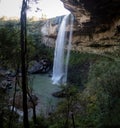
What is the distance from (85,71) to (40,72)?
410 inches

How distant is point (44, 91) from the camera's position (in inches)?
1467

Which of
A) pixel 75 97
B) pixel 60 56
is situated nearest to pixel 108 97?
pixel 75 97

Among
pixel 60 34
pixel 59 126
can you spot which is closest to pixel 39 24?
pixel 60 34

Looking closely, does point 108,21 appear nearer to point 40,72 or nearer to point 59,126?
point 40,72

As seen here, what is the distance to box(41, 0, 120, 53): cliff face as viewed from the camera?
35438mm

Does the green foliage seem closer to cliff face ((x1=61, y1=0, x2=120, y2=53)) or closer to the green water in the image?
the green water

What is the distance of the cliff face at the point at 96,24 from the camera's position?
116 ft

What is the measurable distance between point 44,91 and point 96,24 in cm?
1227

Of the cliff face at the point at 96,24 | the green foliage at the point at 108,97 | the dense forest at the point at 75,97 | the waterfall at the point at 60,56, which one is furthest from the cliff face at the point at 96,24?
the green foliage at the point at 108,97

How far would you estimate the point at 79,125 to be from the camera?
19391 millimetres

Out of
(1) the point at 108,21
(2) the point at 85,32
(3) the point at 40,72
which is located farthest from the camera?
(3) the point at 40,72

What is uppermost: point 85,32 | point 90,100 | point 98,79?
point 85,32

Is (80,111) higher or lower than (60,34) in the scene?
lower

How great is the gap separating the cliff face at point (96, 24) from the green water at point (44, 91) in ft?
26.7
